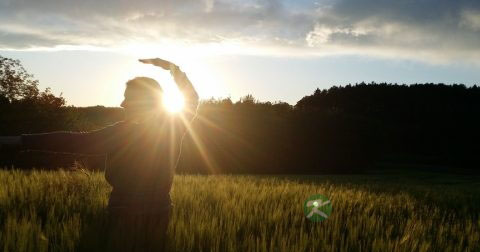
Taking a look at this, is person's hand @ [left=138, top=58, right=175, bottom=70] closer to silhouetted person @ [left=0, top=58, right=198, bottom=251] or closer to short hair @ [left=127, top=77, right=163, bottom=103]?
silhouetted person @ [left=0, top=58, right=198, bottom=251]

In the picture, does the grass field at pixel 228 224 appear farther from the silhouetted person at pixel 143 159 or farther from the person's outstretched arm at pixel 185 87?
the person's outstretched arm at pixel 185 87

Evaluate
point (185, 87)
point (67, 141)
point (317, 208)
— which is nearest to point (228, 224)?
point (185, 87)

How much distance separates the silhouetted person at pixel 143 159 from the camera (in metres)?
3.93

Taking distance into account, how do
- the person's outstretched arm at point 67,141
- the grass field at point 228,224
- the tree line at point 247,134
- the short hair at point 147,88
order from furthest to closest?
the tree line at point 247,134
the grass field at point 228,224
the short hair at point 147,88
the person's outstretched arm at point 67,141

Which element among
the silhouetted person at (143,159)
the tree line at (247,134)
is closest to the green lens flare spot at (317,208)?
the silhouetted person at (143,159)

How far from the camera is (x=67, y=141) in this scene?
334 centimetres

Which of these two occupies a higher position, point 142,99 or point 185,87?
point 185,87

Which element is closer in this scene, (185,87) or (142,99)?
(142,99)

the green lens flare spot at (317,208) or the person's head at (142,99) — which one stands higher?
the person's head at (142,99)

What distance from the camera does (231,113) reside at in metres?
27.4

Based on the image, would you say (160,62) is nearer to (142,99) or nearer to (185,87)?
(185,87)

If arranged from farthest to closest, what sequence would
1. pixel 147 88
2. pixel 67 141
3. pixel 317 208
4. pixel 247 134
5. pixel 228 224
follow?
1. pixel 247 134
2. pixel 317 208
3. pixel 228 224
4. pixel 147 88
5. pixel 67 141

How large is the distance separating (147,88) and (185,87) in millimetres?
571

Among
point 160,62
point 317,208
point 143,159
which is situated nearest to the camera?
point 143,159
